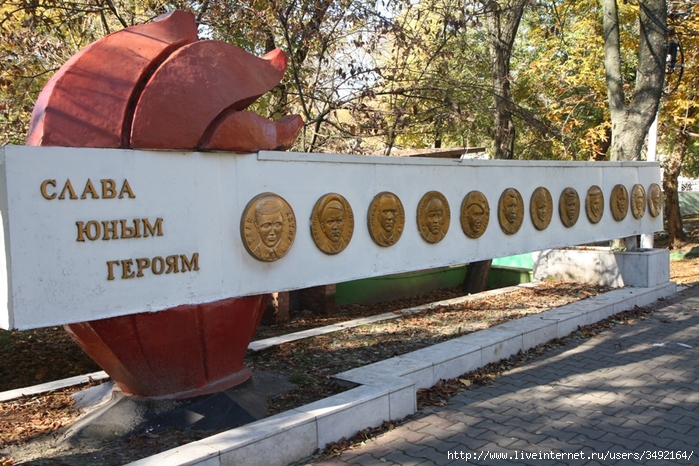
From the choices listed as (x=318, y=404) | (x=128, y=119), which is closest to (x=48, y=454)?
(x=318, y=404)

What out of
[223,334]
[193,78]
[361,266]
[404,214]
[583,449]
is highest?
[193,78]

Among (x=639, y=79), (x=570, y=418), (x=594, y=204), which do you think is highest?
(x=639, y=79)

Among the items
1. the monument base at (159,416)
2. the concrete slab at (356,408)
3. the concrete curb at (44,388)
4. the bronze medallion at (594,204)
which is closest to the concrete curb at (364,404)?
the concrete slab at (356,408)

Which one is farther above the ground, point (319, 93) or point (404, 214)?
point (319, 93)

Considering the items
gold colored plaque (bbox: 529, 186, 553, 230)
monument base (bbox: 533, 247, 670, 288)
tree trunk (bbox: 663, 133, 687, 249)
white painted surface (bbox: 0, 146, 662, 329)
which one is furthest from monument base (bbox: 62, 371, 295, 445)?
tree trunk (bbox: 663, 133, 687, 249)

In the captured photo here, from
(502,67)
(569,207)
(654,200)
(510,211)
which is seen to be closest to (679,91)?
(654,200)

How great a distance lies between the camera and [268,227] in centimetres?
545

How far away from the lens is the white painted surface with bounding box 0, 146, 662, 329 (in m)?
4.12

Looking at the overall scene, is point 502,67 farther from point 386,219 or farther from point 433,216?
point 386,219

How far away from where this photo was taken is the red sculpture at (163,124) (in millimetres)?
4605

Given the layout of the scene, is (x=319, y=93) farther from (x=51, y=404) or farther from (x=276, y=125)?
(x=51, y=404)

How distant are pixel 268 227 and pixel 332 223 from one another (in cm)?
80

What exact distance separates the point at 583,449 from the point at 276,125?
344 cm

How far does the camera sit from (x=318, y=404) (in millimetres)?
5098
